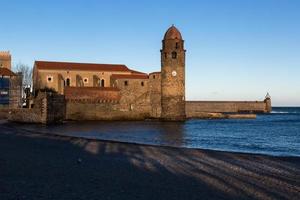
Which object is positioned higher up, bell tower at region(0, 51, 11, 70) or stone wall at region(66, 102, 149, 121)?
bell tower at region(0, 51, 11, 70)

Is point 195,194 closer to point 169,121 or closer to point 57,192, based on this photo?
point 57,192

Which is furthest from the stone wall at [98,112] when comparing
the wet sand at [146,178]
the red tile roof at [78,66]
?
the wet sand at [146,178]

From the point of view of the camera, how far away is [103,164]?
47.1 ft

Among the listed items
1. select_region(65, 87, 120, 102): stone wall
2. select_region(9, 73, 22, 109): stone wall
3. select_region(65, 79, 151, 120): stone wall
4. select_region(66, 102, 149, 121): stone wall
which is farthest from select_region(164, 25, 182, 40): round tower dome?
select_region(9, 73, 22, 109): stone wall

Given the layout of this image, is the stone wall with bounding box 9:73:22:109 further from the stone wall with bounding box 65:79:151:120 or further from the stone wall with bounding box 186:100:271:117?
the stone wall with bounding box 186:100:271:117

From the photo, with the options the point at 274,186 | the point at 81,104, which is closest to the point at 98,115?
the point at 81,104

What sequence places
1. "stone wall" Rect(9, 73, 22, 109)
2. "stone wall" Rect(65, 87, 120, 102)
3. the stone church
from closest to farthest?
the stone church, "stone wall" Rect(65, 87, 120, 102), "stone wall" Rect(9, 73, 22, 109)

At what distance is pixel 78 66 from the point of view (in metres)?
64.8

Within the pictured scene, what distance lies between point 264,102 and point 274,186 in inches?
3866

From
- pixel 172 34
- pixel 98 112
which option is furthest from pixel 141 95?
pixel 172 34

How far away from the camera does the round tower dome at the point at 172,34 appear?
180ft

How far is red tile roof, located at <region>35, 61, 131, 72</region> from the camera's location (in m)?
63.0

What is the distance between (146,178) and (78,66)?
180 ft

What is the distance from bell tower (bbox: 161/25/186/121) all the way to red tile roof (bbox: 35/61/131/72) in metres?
13.3
